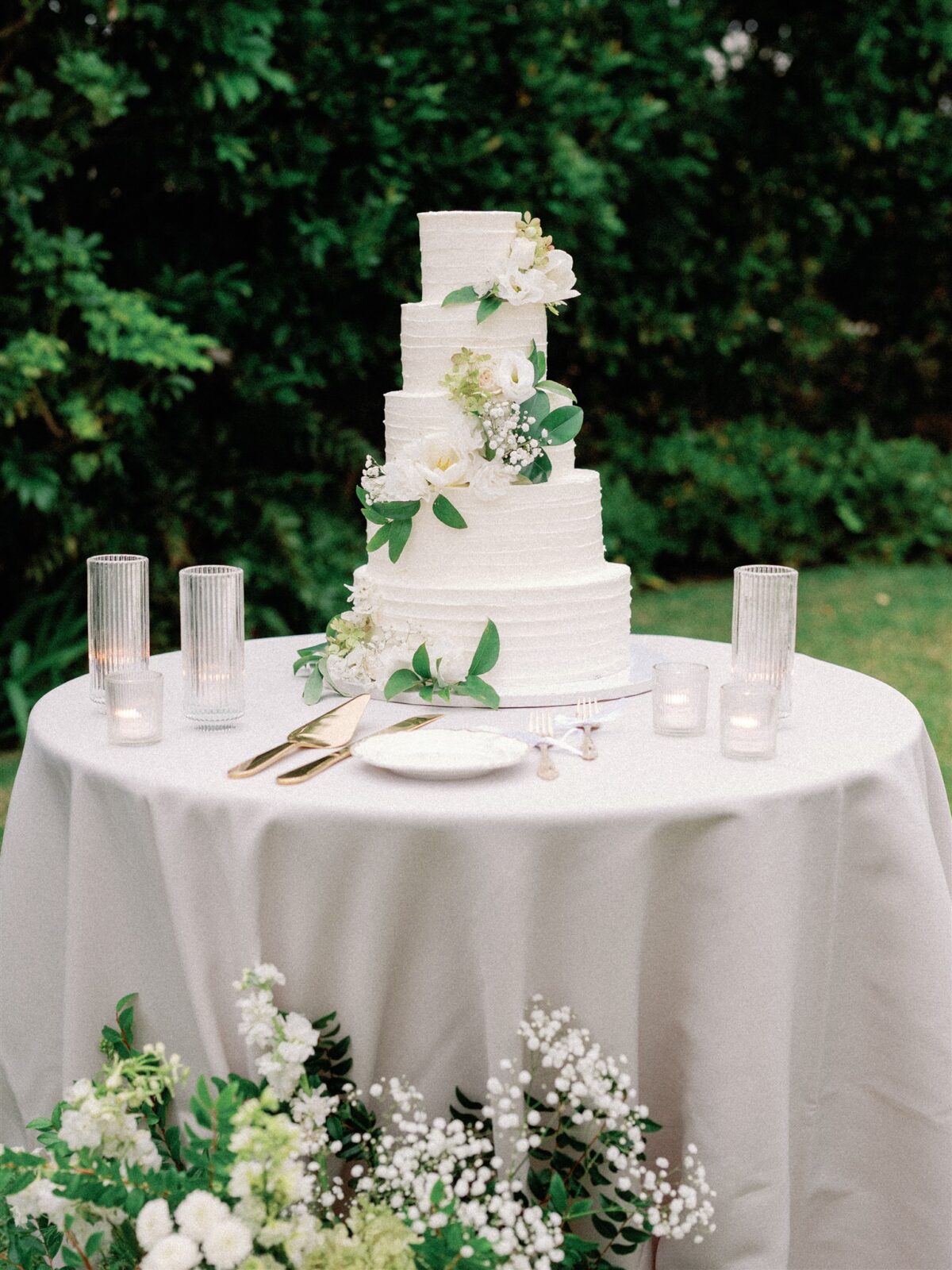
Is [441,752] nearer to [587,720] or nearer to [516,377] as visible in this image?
[587,720]

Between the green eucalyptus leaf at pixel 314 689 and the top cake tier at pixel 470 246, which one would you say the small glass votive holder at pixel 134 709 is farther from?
the top cake tier at pixel 470 246

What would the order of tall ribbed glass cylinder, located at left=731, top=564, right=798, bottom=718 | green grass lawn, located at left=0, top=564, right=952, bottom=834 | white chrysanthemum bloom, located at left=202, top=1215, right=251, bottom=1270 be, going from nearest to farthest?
white chrysanthemum bloom, located at left=202, top=1215, right=251, bottom=1270 < tall ribbed glass cylinder, located at left=731, top=564, right=798, bottom=718 < green grass lawn, located at left=0, top=564, right=952, bottom=834

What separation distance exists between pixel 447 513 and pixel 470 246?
0.58m

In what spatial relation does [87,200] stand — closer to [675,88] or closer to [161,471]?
[161,471]

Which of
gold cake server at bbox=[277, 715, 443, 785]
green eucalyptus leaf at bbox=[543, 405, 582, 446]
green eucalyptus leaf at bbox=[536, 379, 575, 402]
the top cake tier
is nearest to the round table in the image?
gold cake server at bbox=[277, 715, 443, 785]

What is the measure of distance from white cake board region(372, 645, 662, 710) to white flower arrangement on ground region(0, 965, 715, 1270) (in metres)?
0.72

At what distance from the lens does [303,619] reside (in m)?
7.21

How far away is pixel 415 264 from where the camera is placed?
7.52 m

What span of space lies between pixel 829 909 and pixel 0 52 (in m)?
5.38

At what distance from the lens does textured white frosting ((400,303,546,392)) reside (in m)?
2.93

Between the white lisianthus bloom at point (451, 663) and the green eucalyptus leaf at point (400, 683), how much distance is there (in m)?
0.04

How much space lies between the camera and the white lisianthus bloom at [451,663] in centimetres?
285

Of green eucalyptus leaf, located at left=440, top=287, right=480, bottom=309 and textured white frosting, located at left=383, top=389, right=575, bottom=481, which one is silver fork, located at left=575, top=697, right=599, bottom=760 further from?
green eucalyptus leaf, located at left=440, top=287, right=480, bottom=309

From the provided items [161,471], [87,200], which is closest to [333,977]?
[161,471]
